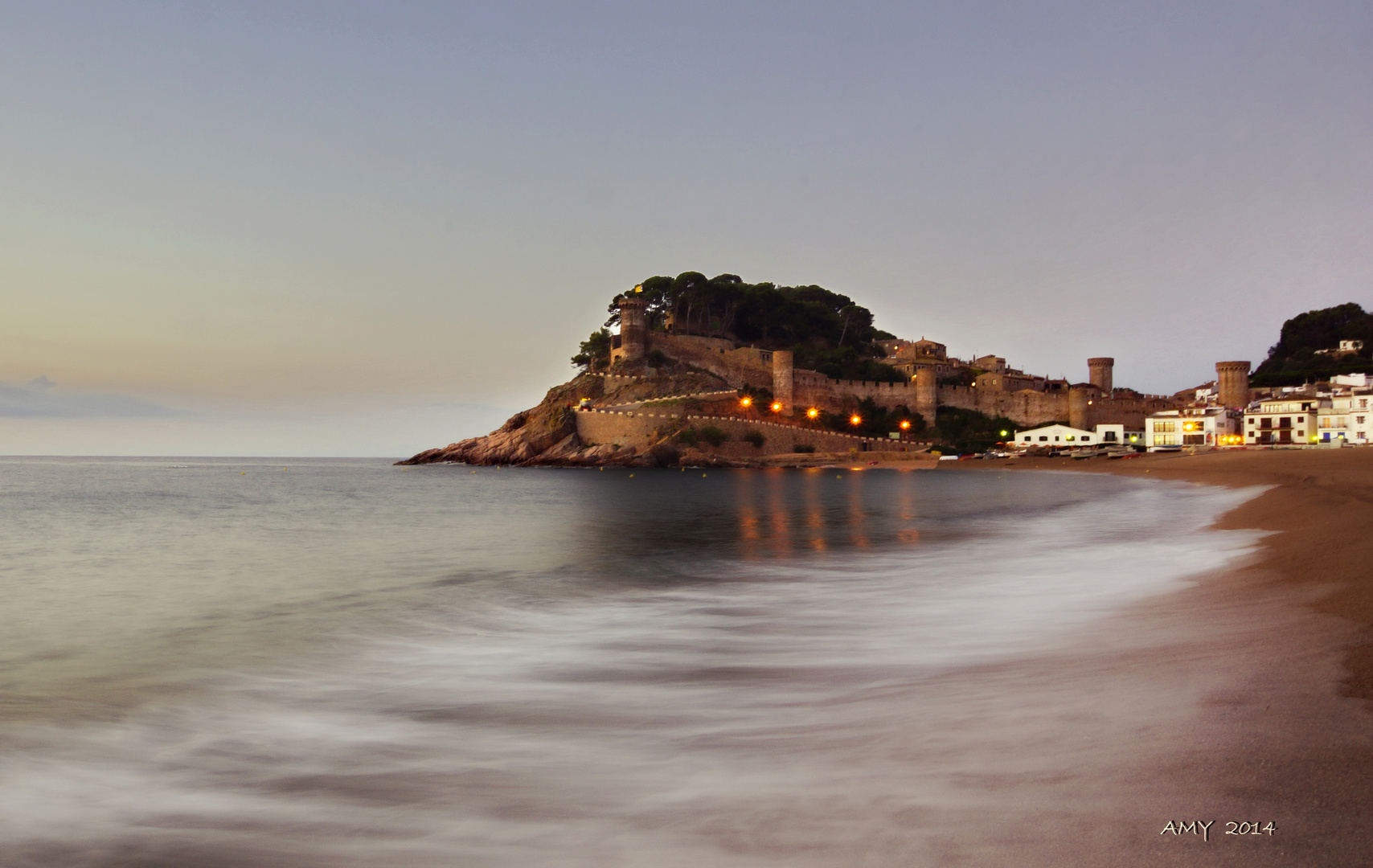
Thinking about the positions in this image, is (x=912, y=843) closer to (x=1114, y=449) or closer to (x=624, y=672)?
(x=624, y=672)

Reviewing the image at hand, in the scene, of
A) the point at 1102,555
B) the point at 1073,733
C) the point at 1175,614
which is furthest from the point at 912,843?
the point at 1102,555

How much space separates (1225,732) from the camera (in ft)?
11.4

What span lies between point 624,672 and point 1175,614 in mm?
4554

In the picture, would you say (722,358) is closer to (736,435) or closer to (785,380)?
(785,380)

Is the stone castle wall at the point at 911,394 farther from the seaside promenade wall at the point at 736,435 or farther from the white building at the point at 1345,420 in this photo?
the white building at the point at 1345,420

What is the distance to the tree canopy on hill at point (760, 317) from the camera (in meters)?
77.4

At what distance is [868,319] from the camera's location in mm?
87250

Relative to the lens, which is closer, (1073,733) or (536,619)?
(1073,733)

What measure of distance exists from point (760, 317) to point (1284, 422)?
43126mm

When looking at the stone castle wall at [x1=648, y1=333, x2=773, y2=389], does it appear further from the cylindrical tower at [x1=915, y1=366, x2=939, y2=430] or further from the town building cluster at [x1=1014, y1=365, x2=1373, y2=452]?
the town building cluster at [x1=1014, y1=365, x2=1373, y2=452]

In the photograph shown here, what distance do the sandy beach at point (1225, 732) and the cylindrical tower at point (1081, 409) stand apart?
2799 inches

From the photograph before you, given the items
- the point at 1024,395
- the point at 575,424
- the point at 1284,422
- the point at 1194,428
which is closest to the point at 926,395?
the point at 1024,395

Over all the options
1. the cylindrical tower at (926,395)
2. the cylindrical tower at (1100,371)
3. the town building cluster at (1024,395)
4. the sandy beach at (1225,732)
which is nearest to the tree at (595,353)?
the town building cluster at (1024,395)

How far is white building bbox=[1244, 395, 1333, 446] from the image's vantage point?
53.6 metres
